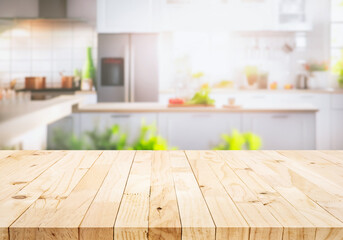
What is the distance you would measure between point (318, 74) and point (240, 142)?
3.41 meters

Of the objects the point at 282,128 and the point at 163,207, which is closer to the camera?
the point at 163,207

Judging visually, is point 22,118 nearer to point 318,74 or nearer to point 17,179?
point 17,179

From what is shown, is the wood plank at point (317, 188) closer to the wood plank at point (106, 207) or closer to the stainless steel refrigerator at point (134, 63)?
the wood plank at point (106, 207)

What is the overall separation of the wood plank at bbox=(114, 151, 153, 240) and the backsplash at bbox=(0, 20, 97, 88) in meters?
4.80

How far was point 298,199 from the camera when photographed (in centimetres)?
105

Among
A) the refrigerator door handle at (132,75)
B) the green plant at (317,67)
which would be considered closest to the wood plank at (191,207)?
the refrigerator door handle at (132,75)

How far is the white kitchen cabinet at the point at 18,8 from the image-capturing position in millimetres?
5816

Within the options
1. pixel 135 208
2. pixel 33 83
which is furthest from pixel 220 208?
pixel 33 83

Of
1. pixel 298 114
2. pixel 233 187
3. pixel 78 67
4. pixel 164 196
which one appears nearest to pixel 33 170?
pixel 164 196

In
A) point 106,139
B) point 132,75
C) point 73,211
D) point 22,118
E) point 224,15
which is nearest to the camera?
point 73,211

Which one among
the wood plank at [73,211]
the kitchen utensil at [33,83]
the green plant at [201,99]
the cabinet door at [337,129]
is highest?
the kitchen utensil at [33,83]

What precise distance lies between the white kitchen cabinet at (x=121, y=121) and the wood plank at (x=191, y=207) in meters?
2.25

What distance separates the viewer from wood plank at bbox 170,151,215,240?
85cm

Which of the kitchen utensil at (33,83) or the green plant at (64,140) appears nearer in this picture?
the green plant at (64,140)
